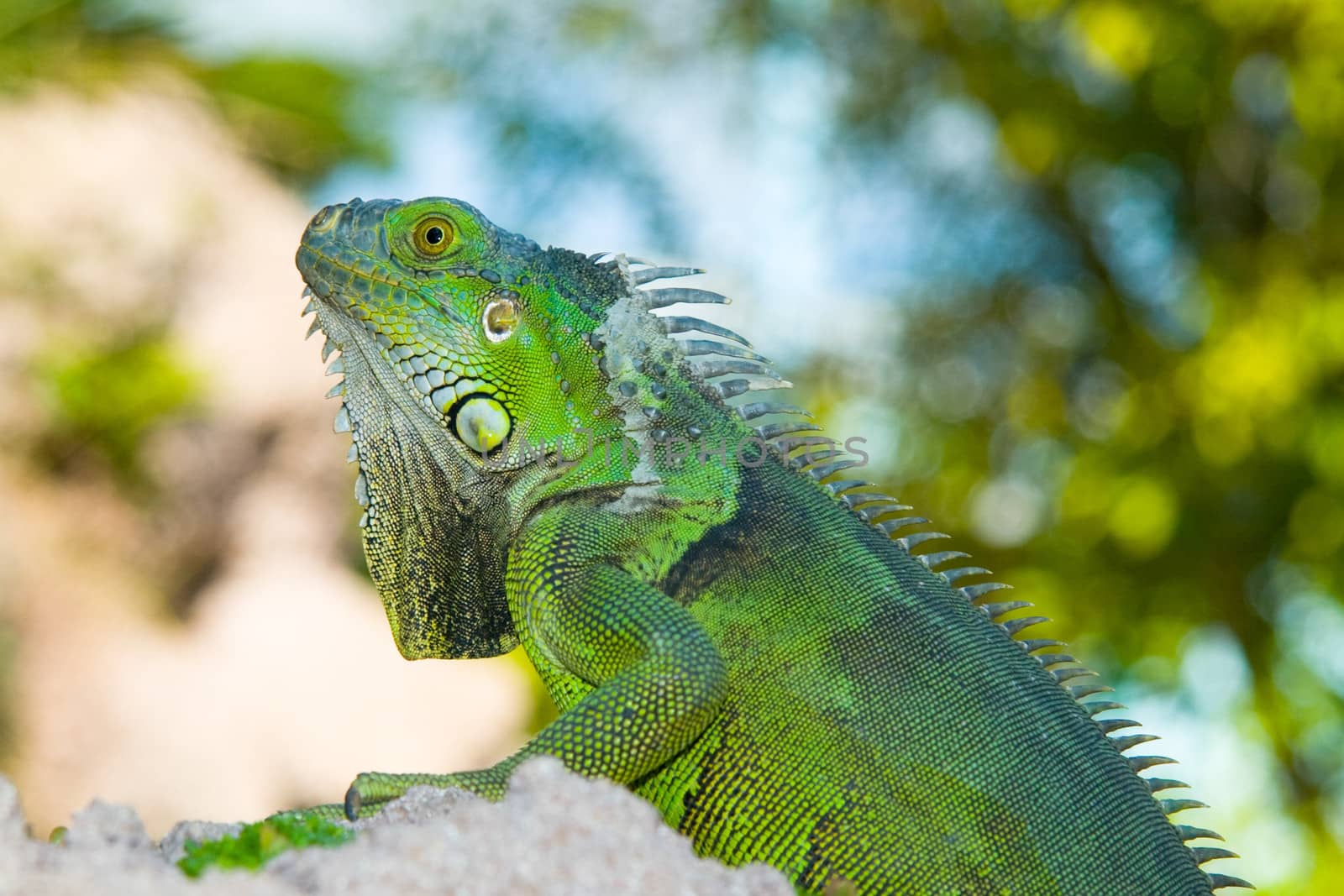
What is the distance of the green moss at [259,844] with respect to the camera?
109 inches

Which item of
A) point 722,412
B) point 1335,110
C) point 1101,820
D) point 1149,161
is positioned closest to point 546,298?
point 722,412

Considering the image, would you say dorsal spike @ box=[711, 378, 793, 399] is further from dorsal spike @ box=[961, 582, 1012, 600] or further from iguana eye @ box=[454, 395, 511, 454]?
dorsal spike @ box=[961, 582, 1012, 600]

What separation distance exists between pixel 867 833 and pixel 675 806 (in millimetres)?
544

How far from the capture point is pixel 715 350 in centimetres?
410

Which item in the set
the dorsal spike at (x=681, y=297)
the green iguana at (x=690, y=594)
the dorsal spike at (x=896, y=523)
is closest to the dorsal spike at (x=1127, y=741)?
the green iguana at (x=690, y=594)

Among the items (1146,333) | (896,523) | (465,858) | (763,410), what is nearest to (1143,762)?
(896,523)

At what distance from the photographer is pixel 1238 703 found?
13242 mm

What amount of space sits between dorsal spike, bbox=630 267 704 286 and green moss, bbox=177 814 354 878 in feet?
6.47

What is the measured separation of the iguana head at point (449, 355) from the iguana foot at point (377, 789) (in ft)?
2.79

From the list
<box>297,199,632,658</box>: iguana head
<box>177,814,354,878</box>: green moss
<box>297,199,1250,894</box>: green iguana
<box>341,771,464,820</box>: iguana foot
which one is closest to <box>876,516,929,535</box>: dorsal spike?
<box>297,199,1250,894</box>: green iguana

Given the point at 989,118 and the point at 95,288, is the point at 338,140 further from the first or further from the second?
Result: the point at 989,118

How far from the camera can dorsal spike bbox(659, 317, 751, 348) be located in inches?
159

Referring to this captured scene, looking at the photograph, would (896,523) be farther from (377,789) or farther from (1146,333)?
(1146,333)

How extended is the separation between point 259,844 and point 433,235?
6.09 ft
